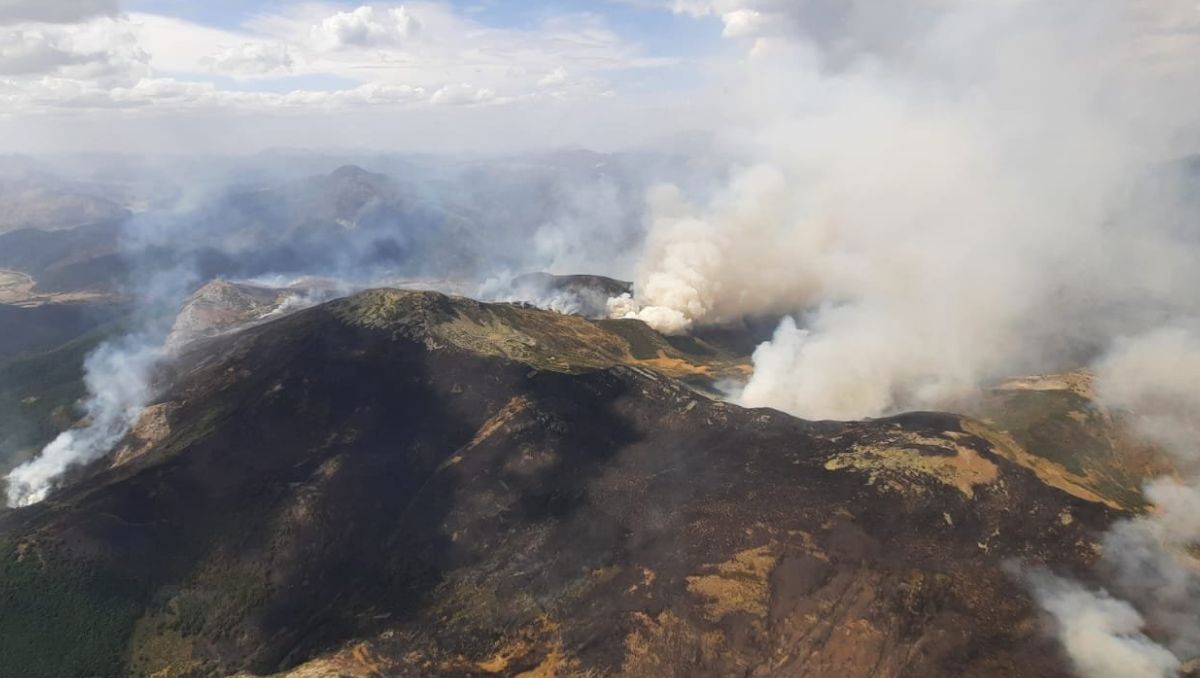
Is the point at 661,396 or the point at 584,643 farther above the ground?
the point at 661,396

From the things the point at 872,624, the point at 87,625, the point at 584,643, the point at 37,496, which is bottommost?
the point at 37,496

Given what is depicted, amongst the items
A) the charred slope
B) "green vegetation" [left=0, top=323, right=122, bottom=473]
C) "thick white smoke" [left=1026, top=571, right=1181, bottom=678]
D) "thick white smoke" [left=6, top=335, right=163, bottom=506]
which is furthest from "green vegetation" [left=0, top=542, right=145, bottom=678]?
"thick white smoke" [left=1026, top=571, right=1181, bottom=678]

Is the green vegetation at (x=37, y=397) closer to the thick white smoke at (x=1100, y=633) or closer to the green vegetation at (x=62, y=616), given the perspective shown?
the green vegetation at (x=62, y=616)

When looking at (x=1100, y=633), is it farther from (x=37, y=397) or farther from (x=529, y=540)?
(x=37, y=397)

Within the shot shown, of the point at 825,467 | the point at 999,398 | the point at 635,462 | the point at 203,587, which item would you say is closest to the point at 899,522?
the point at 825,467

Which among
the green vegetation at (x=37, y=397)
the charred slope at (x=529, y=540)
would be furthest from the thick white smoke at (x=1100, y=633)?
the green vegetation at (x=37, y=397)

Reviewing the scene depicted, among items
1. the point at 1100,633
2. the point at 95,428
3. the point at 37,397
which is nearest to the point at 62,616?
the point at 95,428

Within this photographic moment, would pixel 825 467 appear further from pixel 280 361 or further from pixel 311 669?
pixel 280 361

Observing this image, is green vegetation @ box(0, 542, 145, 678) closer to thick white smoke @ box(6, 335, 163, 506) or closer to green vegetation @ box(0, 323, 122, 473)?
thick white smoke @ box(6, 335, 163, 506)

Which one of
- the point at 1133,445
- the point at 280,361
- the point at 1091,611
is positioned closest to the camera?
the point at 1091,611
